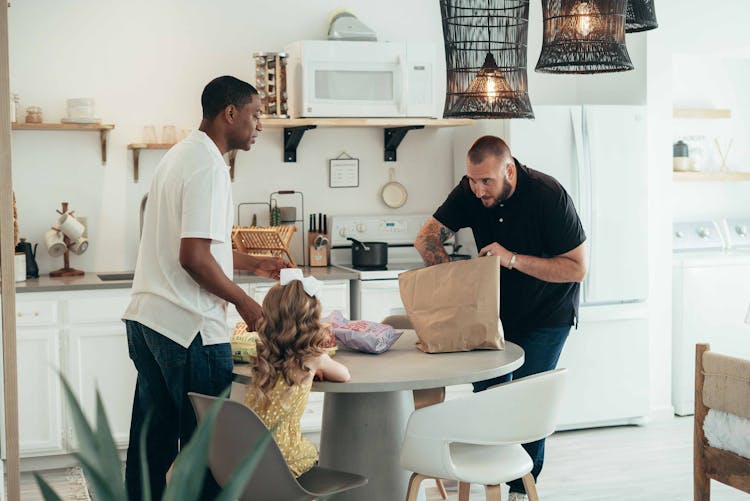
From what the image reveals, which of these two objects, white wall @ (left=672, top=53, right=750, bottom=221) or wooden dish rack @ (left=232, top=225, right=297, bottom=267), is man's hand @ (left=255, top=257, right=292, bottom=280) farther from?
white wall @ (left=672, top=53, right=750, bottom=221)

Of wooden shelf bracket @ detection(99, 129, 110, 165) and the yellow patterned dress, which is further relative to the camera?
wooden shelf bracket @ detection(99, 129, 110, 165)

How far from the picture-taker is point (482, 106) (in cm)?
281

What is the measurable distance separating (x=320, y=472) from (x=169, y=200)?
0.86 meters

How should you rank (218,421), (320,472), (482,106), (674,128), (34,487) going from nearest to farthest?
(218,421)
(320,472)
(482,106)
(34,487)
(674,128)

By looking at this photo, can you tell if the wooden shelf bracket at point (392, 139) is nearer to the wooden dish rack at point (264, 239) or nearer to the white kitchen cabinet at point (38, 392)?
the wooden dish rack at point (264, 239)

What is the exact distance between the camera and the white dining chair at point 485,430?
8.43 feet

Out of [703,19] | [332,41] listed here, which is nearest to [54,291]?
[332,41]

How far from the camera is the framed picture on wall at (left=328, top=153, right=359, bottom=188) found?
5168 mm

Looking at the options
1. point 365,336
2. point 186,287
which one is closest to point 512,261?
point 365,336

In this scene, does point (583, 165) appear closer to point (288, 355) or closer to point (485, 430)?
point (485, 430)

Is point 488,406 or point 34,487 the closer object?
point 488,406

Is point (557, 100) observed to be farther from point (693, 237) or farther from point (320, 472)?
point (320, 472)

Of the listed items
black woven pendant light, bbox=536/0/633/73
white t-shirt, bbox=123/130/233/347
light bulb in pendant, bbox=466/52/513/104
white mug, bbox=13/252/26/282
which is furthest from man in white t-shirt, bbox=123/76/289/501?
white mug, bbox=13/252/26/282

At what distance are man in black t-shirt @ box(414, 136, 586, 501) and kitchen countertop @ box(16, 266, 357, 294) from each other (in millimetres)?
1432
